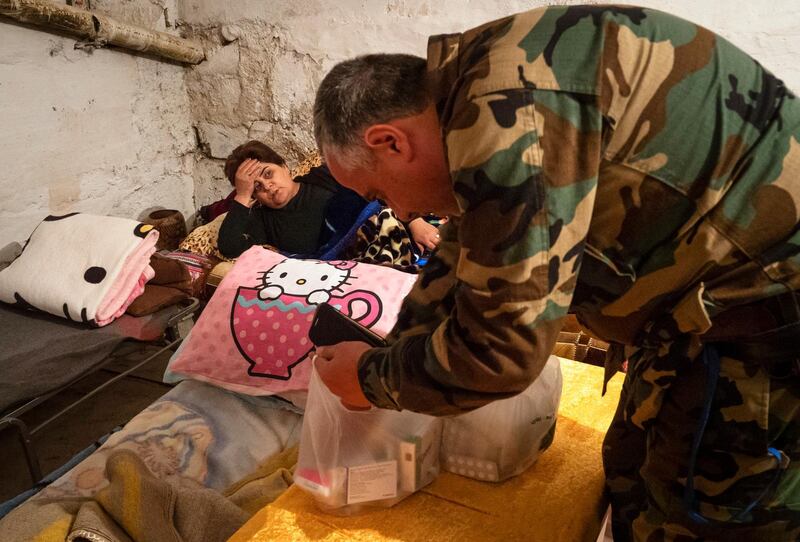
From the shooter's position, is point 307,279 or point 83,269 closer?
point 307,279

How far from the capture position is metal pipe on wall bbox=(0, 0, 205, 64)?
2.38 meters

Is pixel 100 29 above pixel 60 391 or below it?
above

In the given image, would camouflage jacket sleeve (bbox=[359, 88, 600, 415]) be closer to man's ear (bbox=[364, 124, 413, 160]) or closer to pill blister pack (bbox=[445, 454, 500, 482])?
man's ear (bbox=[364, 124, 413, 160])

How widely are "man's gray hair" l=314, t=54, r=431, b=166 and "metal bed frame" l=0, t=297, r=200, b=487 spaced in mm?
1451

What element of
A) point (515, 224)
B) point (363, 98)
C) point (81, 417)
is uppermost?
point (363, 98)

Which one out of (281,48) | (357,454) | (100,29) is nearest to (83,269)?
(100,29)

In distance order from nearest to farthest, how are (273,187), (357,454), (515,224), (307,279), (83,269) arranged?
(515,224) < (357,454) < (307,279) < (83,269) < (273,187)

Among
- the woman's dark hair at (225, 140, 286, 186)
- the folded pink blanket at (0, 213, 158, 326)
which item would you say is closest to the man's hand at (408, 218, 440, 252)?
the woman's dark hair at (225, 140, 286, 186)

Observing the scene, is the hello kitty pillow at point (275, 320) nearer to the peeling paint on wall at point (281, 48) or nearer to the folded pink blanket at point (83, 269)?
the folded pink blanket at point (83, 269)

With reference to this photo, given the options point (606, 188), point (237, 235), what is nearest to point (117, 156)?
point (237, 235)

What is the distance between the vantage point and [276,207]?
8.78 feet

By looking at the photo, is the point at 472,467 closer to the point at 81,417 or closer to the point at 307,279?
the point at 307,279

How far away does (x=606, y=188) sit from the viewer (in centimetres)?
70

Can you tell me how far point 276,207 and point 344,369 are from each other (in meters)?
1.83
